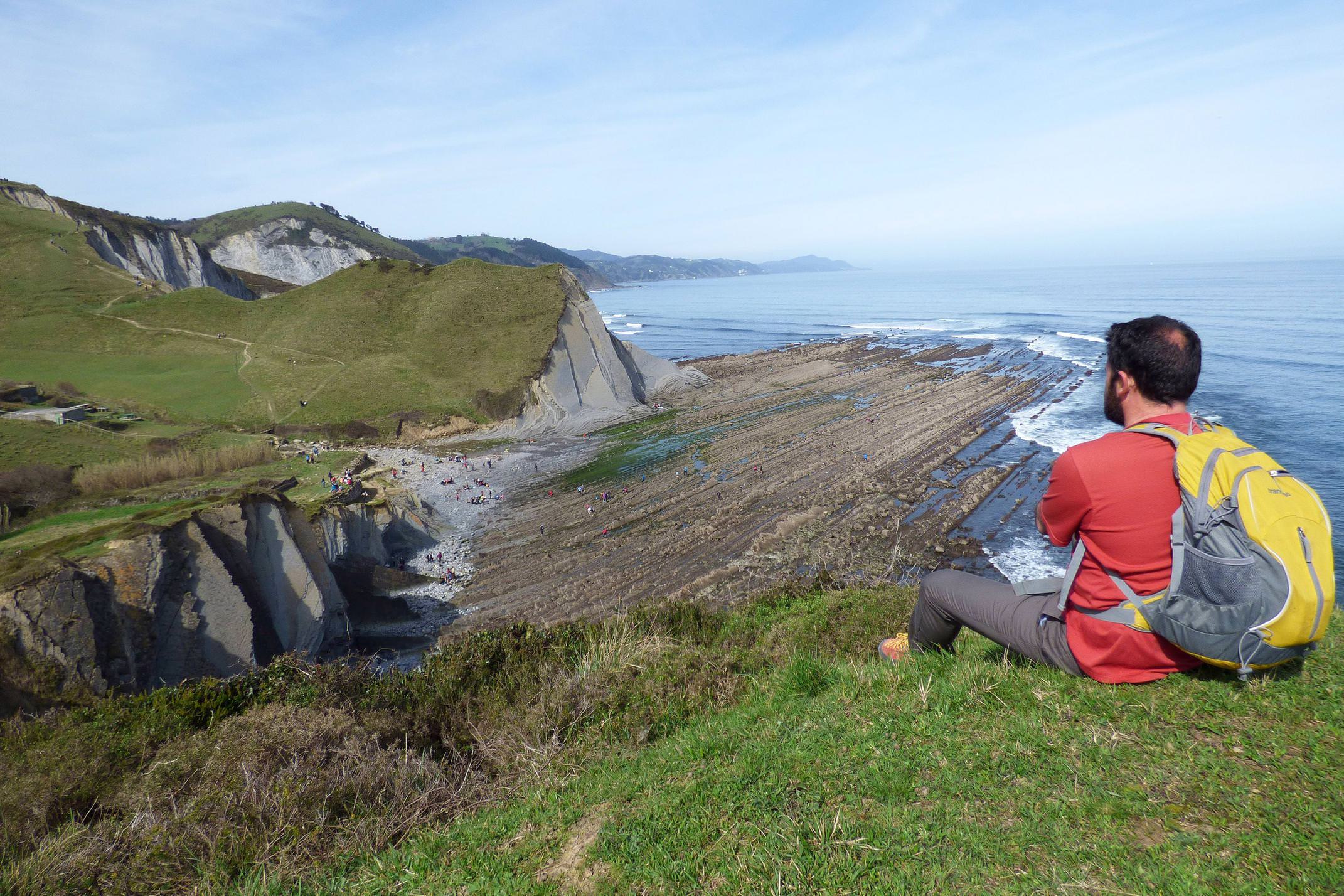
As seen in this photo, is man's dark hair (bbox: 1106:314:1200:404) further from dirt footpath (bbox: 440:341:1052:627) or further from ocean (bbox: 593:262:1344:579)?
ocean (bbox: 593:262:1344:579)

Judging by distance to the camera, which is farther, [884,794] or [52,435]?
[52,435]

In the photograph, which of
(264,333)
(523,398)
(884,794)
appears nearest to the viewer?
(884,794)

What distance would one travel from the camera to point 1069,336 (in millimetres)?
73188

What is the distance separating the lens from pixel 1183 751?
3.14m

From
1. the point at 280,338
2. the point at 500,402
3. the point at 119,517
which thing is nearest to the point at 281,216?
the point at 280,338

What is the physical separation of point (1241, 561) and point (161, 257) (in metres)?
94.7

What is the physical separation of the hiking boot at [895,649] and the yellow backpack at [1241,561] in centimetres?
222

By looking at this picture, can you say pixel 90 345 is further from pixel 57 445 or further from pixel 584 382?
pixel 584 382

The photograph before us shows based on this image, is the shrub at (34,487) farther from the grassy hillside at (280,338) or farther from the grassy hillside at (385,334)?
the grassy hillside at (385,334)

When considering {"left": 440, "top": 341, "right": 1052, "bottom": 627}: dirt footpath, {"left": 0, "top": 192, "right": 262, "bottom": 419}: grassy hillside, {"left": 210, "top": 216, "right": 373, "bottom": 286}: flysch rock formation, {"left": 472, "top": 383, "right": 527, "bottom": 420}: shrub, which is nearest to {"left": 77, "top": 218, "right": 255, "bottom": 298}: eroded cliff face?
{"left": 0, "top": 192, "right": 262, "bottom": 419}: grassy hillside

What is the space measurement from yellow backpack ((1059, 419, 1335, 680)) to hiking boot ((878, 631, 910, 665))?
7.29 feet

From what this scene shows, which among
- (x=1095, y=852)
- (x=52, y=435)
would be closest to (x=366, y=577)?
(x=52, y=435)

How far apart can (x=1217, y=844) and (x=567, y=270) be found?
57.0 m

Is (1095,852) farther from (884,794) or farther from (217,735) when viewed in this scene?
(217,735)
